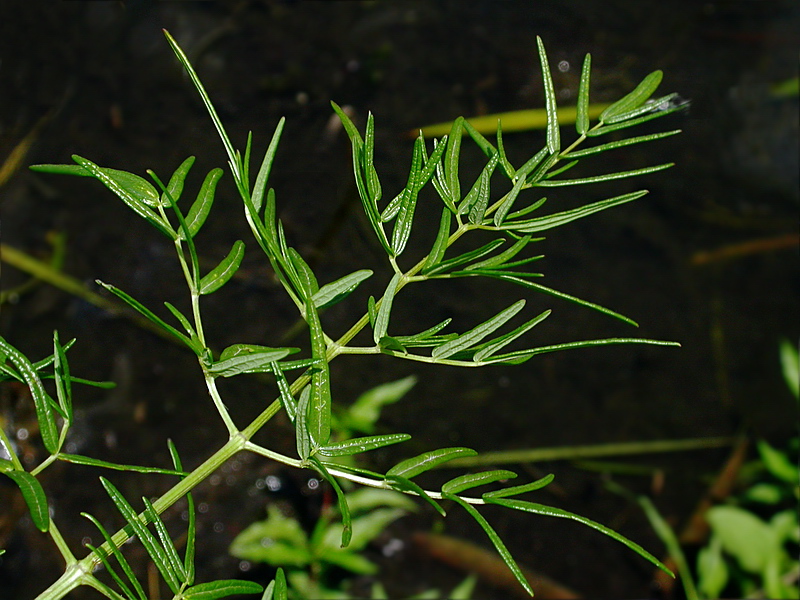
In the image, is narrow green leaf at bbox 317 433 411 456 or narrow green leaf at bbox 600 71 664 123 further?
narrow green leaf at bbox 600 71 664 123

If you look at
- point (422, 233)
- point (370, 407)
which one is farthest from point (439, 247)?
point (422, 233)

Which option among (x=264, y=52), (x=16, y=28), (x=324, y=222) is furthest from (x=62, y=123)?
(x=324, y=222)

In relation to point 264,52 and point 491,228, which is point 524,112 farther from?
point 491,228

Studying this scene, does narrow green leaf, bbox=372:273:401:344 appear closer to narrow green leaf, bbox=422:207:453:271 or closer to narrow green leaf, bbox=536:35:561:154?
narrow green leaf, bbox=422:207:453:271

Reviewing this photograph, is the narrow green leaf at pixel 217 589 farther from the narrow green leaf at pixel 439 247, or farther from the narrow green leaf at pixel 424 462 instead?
the narrow green leaf at pixel 439 247

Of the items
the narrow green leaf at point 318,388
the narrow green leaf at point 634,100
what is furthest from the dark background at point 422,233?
the narrow green leaf at point 318,388

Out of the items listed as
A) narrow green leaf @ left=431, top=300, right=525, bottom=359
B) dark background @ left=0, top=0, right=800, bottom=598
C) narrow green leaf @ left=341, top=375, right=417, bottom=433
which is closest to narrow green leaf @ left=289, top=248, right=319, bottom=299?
narrow green leaf @ left=431, top=300, right=525, bottom=359

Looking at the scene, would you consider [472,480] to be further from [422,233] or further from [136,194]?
[422,233]
